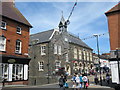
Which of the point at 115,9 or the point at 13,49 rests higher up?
the point at 115,9

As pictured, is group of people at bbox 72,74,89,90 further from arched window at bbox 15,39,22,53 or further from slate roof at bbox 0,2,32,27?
slate roof at bbox 0,2,32,27

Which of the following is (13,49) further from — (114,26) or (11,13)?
(114,26)

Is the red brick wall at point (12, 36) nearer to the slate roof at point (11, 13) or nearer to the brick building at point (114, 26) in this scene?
the slate roof at point (11, 13)

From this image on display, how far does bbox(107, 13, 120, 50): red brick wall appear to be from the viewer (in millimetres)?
18391

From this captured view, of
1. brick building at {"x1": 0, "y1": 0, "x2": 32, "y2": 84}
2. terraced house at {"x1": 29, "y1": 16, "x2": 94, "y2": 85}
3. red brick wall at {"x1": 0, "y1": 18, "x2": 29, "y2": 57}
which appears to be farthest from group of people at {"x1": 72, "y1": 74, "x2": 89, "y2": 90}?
terraced house at {"x1": 29, "y1": 16, "x2": 94, "y2": 85}

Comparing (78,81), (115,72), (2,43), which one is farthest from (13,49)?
(115,72)

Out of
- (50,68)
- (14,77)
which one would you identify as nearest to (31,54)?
(50,68)

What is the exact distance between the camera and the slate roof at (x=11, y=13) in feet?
64.6

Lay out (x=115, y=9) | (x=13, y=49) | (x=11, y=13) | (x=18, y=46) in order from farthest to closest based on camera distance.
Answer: (x=11, y=13)
(x=18, y=46)
(x=13, y=49)
(x=115, y=9)

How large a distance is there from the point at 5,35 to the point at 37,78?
13683mm

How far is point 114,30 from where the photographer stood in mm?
18859

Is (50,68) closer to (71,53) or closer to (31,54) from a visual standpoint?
(31,54)

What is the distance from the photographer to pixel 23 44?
21.4m

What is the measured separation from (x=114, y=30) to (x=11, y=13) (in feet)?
52.6
